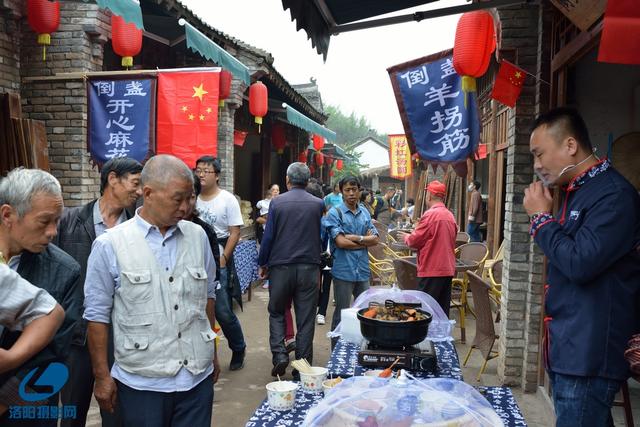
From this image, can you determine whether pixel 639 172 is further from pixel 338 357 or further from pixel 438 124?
pixel 338 357

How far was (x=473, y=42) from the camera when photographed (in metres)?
4.46

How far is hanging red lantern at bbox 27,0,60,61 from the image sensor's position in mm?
5484

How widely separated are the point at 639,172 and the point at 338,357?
3.52 m

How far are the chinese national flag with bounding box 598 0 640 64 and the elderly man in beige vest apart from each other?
6.01 feet

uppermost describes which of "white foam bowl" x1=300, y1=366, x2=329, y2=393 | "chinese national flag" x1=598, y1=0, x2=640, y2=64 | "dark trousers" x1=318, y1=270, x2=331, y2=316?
"chinese national flag" x1=598, y1=0, x2=640, y2=64

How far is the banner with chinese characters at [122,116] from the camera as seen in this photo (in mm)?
5699

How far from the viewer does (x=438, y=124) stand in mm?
5051

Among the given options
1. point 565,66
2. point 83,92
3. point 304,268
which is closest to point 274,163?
point 83,92

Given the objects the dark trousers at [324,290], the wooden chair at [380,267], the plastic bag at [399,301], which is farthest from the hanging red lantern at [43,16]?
the wooden chair at [380,267]

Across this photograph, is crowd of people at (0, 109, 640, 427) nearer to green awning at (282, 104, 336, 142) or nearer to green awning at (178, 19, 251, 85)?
green awning at (178, 19, 251, 85)

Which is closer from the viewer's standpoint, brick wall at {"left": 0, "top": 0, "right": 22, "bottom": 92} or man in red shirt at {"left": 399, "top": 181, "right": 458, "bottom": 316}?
brick wall at {"left": 0, "top": 0, "right": 22, "bottom": 92}

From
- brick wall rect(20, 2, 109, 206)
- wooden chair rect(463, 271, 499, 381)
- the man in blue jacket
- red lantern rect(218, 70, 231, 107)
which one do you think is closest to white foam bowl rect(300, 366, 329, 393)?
the man in blue jacket

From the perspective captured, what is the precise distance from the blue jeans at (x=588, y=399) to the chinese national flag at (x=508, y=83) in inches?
112

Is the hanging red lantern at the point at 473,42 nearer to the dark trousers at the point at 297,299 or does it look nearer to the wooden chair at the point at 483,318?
the wooden chair at the point at 483,318
